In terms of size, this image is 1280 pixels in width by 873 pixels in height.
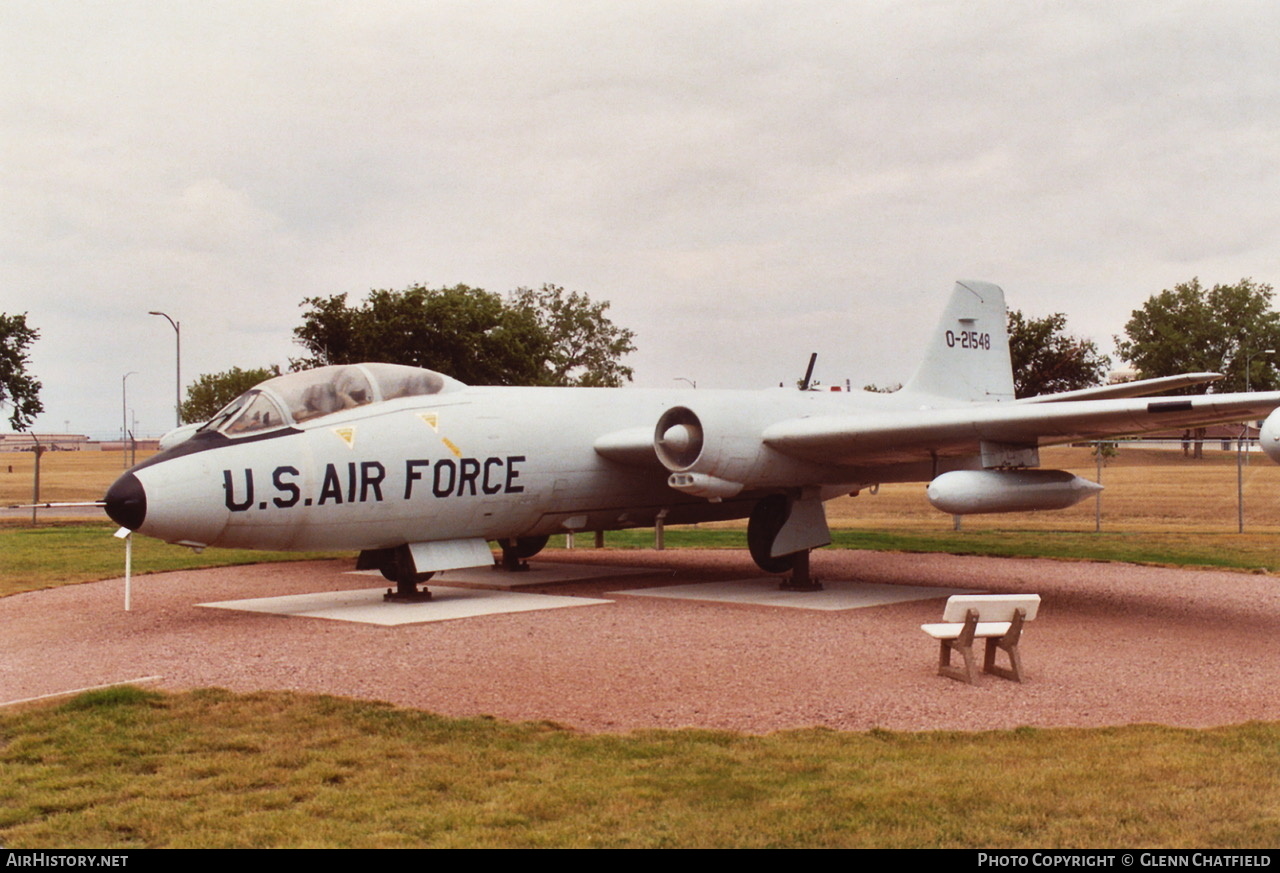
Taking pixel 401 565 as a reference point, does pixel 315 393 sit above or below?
above

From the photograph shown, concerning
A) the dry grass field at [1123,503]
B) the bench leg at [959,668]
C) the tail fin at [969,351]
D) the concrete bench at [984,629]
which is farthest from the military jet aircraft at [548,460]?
the dry grass field at [1123,503]

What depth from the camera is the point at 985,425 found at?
41.0ft

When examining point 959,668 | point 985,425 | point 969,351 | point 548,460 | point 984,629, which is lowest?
point 959,668

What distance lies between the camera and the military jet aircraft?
11.6 metres

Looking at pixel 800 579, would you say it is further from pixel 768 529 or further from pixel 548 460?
pixel 548 460

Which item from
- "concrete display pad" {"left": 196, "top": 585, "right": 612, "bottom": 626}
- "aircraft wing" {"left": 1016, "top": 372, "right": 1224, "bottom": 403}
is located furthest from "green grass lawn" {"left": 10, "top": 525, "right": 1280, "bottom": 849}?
"aircraft wing" {"left": 1016, "top": 372, "right": 1224, "bottom": 403}

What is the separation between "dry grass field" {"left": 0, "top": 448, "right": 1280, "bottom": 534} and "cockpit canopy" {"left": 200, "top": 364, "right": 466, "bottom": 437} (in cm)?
1706

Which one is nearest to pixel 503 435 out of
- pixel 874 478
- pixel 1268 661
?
pixel 874 478

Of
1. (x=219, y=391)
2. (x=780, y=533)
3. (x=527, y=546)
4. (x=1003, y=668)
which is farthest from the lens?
(x=219, y=391)

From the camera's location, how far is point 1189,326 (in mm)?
72750

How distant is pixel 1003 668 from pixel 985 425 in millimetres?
3897

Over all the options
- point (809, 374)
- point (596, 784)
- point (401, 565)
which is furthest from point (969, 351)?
point (596, 784)

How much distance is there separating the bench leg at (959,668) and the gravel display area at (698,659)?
0.10m

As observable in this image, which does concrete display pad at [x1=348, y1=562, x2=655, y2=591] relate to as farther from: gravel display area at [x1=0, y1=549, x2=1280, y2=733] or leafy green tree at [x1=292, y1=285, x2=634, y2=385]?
leafy green tree at [x1=292, y1=285, x2=634, y2=385]
